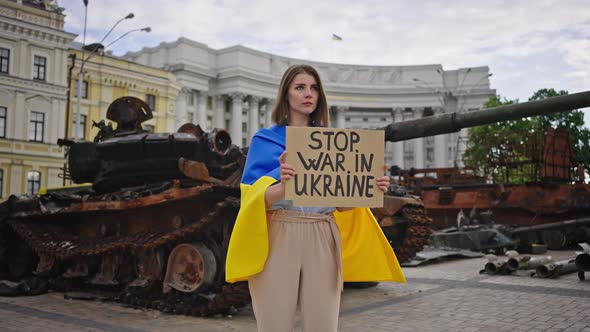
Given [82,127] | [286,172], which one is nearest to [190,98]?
[82,127]

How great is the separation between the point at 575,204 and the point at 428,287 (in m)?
10.1

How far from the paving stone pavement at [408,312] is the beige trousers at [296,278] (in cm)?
355

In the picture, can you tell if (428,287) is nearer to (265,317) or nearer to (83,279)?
(83,279)

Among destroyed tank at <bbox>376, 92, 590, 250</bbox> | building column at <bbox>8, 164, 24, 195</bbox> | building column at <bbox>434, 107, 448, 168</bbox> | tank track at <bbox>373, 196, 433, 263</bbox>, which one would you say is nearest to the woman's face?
tank track at <bbox>373, 196, 433, 263</bbox>

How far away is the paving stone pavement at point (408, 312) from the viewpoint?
6.31 m

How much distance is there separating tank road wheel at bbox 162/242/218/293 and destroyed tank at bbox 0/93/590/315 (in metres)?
0.01

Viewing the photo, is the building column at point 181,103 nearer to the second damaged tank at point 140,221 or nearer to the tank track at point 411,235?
the second damaged tank at point 140,221

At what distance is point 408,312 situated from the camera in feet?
23.8

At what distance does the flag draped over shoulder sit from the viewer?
109 inches

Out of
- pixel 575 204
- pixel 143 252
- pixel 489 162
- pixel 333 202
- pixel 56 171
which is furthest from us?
pixel 56 171

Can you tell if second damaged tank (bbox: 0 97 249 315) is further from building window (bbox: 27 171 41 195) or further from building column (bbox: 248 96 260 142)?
building column (bbox: 248 96 260 142)

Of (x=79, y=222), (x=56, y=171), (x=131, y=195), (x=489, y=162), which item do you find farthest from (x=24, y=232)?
(x=56, y=171)

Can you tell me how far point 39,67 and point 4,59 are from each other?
202 cm

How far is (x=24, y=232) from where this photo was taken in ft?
30.8
